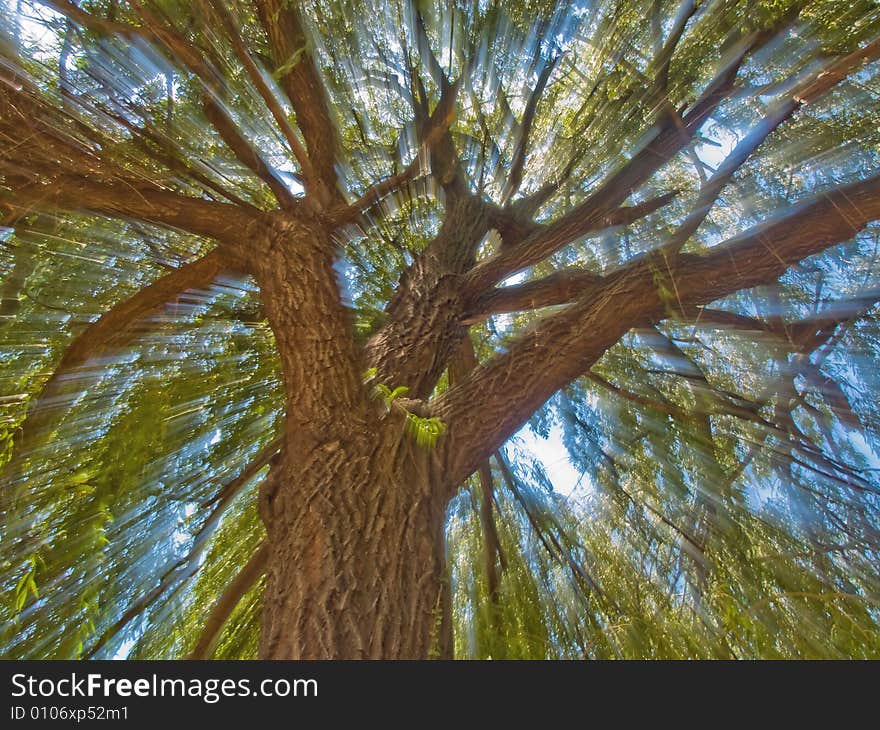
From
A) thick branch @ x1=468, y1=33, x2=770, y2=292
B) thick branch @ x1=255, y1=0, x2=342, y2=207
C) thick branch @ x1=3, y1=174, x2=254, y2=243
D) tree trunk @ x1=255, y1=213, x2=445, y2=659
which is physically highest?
thick branch @ x1=255, y1=0, x2=342, y2=207

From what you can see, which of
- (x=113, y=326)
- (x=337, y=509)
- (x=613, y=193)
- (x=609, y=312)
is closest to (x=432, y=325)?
(x=609, y=312)

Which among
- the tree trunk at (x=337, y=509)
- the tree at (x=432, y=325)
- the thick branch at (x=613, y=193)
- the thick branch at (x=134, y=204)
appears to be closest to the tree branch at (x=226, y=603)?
the tree at (x=432, y=325)

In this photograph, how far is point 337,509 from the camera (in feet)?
4.05

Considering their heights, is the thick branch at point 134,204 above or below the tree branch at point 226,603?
above

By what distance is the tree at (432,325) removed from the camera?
1461mm

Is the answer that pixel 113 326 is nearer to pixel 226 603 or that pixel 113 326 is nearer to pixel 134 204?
pixel 134 204

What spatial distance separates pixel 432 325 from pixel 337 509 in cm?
75

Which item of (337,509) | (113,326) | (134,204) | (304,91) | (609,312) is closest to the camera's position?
(337,509)

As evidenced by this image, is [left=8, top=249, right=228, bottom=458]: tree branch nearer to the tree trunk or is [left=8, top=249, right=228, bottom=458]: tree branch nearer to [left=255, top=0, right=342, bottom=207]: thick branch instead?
the tree trunk

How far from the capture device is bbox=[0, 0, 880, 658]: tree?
1.46 metres

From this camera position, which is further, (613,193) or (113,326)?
(613,193)

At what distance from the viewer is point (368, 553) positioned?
1182mm

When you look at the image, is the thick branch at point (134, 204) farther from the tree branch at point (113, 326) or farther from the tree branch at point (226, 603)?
the tree branch at point (226, 603)

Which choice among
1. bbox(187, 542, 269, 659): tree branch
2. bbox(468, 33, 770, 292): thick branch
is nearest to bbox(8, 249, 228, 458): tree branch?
bbox(187, 542, 269, 659): tree branch
